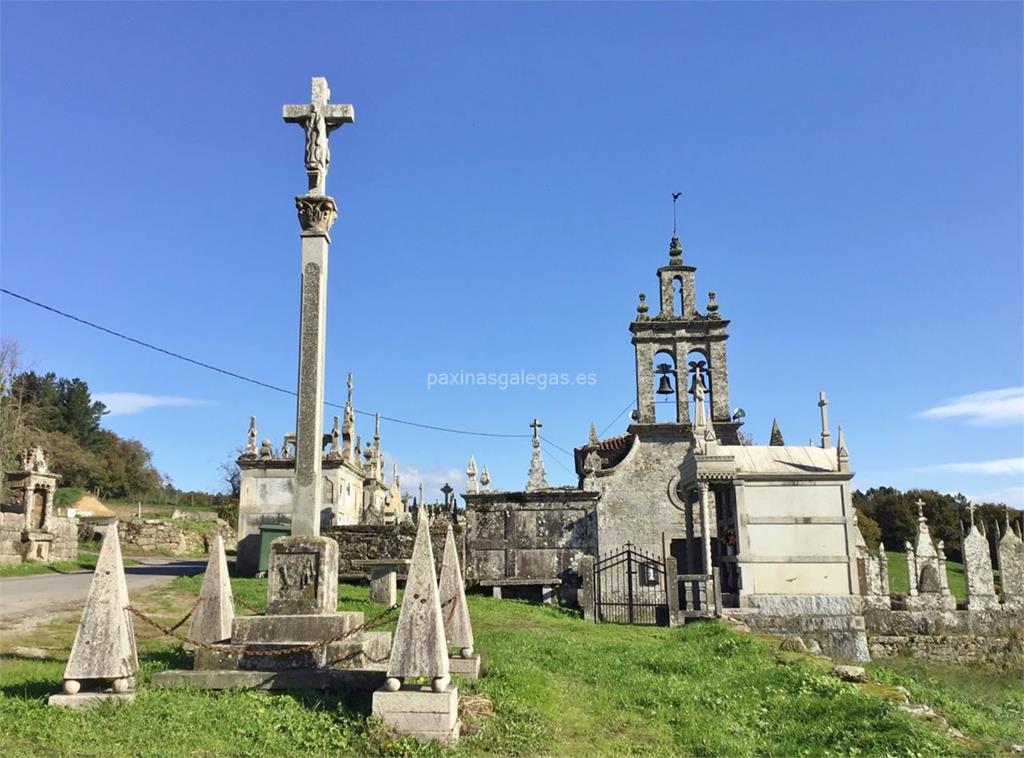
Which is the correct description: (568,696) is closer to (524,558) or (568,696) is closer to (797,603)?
(797,603)

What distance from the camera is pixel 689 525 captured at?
1898cm

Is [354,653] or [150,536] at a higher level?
[150,536]

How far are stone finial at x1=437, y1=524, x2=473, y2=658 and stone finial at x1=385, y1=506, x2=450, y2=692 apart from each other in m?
2.28

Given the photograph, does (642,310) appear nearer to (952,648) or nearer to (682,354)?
(682,354)

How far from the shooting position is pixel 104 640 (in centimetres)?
662

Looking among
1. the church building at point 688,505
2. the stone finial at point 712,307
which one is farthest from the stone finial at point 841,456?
the stone finial at point 712,307

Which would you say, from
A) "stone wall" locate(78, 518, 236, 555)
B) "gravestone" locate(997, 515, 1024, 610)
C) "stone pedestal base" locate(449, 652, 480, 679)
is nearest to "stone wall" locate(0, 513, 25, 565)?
"stone wall" locate(78, 518, 236, 555)

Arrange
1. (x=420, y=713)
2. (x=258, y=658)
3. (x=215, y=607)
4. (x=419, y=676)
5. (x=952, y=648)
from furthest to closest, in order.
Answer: (x=952, y=648) < (x=215, y=607) < (x=258, y=658) < (x=419, y=676) < (x=420, y=713)

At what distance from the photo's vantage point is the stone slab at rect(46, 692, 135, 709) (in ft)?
21.3

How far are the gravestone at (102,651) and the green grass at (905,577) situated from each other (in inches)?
1155

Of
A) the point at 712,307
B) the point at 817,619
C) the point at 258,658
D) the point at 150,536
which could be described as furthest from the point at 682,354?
the point at 150,536

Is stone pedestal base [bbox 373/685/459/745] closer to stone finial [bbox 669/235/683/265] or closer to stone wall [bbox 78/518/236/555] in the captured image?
stone finial [bbox 669/235/683/265]

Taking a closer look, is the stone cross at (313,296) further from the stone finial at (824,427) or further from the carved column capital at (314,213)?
the stone finial at (824,427)

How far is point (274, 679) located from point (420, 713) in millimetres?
2018
